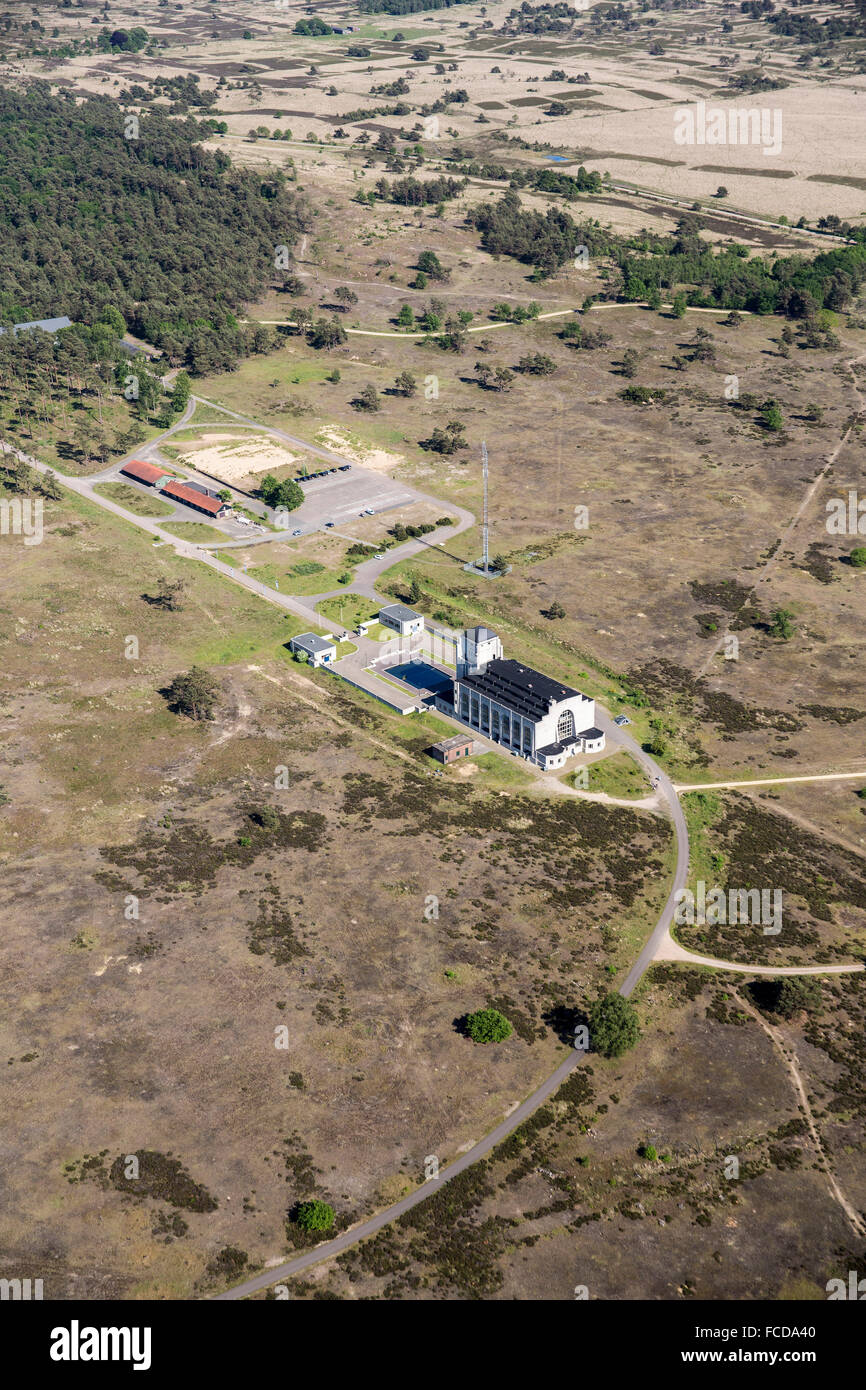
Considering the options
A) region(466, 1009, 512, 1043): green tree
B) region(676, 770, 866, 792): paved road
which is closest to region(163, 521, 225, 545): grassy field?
region(676, 770, 866, 792): paved road

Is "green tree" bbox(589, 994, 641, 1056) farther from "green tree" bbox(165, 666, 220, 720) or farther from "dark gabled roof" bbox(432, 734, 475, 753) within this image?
"green tree" bbox(165, 666, 220, 720)

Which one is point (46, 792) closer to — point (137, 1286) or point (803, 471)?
point (137, 1286)

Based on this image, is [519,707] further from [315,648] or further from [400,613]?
[400,613]

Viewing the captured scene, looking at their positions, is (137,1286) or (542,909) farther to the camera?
(542,909)

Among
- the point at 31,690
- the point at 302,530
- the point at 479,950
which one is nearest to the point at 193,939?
the point at 479,950

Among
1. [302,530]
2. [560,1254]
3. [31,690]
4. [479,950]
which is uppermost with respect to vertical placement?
[302,530]

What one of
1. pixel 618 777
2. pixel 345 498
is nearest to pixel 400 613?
pixel 618 777
